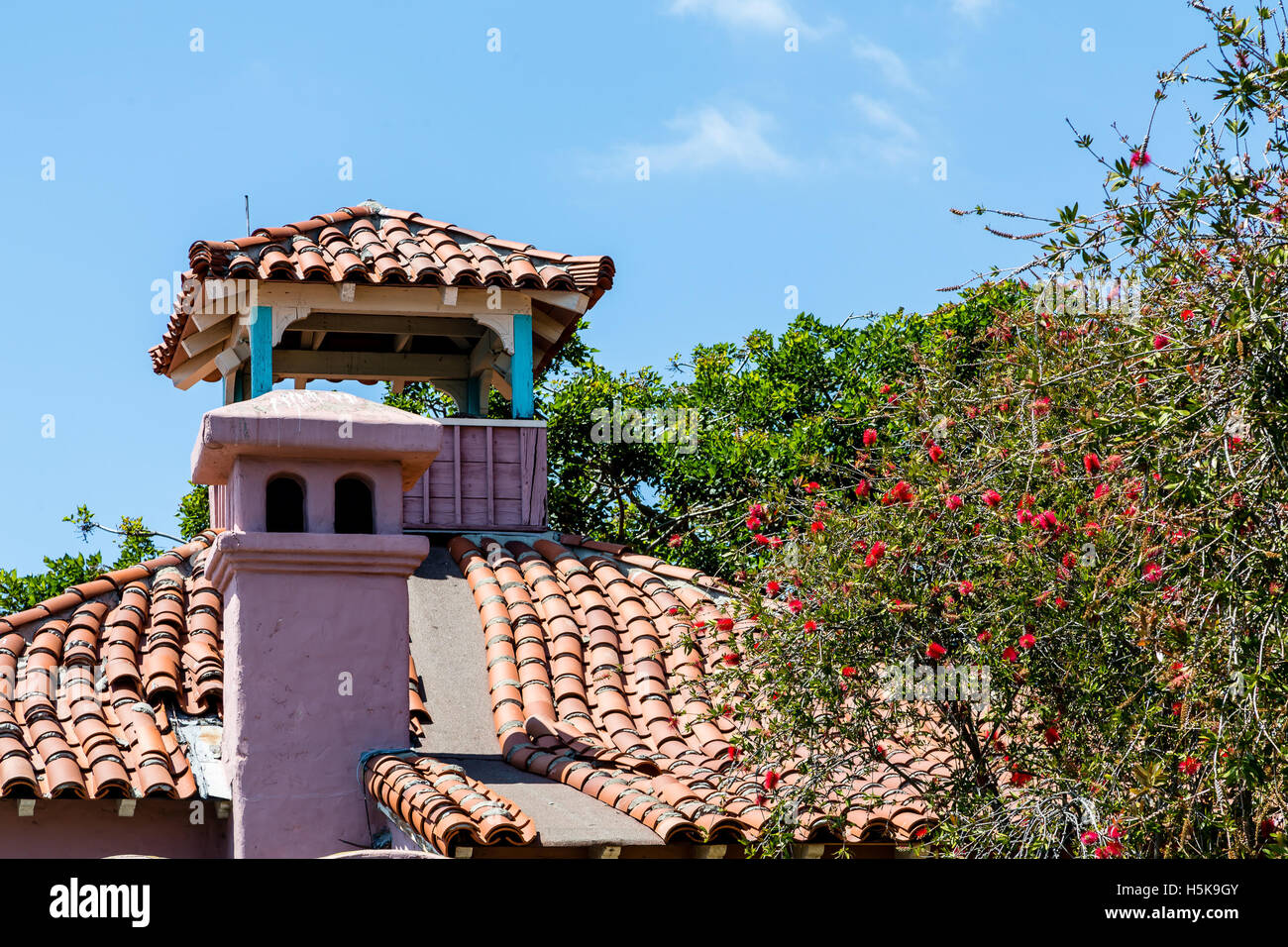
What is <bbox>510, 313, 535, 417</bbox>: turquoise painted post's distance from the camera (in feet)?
41.0

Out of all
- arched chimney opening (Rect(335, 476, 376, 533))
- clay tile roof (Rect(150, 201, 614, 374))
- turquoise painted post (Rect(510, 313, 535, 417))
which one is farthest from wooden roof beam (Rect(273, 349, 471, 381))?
arched chimney opening (Rect(335, 476, 376, 533))

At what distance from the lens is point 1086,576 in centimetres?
723

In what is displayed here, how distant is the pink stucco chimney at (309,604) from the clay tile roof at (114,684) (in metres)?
0.56

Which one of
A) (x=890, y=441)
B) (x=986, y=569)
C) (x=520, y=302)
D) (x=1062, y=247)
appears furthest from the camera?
(x=890, y=441)

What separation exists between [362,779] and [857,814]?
8.48 ft

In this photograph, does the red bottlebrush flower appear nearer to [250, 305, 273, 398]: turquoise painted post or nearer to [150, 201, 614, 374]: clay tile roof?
[150, 201, 614, 374]: clay tile roof

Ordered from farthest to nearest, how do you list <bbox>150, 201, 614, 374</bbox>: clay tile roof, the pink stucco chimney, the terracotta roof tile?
<bbox>150, 201, 614, 374</bbox>: clay tile roof
the terracotta roof tile
the pink stucco chimney

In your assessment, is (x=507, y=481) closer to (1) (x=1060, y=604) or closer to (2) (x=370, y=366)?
(2) (x=370, y=366)

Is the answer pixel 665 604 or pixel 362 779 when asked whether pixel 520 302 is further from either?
pixel 362 779

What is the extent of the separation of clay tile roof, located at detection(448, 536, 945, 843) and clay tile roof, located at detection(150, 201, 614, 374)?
2.00 metres

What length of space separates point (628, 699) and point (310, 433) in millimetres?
2716

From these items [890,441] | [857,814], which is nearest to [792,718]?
[857,814]

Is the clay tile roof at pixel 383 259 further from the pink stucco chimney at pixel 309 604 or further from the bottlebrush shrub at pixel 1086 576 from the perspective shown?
the bottlebrush shrub at pixel 1086 576
